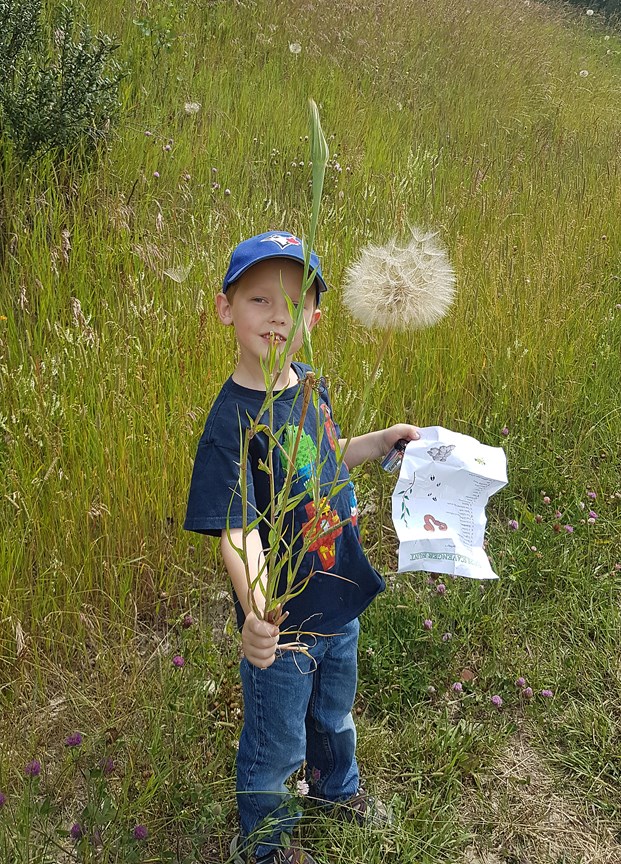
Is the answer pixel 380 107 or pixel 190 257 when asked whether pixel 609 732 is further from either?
pixel 380 107

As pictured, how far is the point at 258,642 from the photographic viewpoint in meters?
1.05

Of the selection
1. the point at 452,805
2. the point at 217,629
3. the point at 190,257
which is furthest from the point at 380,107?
the point at 452,805

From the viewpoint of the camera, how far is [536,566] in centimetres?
245

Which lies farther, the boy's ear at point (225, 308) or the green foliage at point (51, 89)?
the green foliage at point (51, 89)

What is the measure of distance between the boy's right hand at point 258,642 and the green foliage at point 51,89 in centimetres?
270

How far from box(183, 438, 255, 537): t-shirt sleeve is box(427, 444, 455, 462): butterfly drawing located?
411 mm

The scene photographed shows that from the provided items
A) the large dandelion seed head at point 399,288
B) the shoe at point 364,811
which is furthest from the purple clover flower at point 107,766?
the large dandelion seed head at point 399,288

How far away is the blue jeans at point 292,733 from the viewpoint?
152 centimetres

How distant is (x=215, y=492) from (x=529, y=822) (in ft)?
4.16

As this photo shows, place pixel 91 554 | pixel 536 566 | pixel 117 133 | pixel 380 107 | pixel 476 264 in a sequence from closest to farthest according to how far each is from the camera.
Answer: pixel 91 554, pixel 536 566, pixel 476 264, pixel 117 133, pixel 380 107

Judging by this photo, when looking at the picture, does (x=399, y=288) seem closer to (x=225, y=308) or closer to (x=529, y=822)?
(x=225, y=308)

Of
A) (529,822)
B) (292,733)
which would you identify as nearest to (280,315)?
(292,733)

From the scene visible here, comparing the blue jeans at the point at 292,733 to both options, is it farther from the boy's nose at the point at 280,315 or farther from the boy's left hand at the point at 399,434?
the boy's nose at the point at 280,315

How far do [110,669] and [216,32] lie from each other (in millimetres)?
4825
